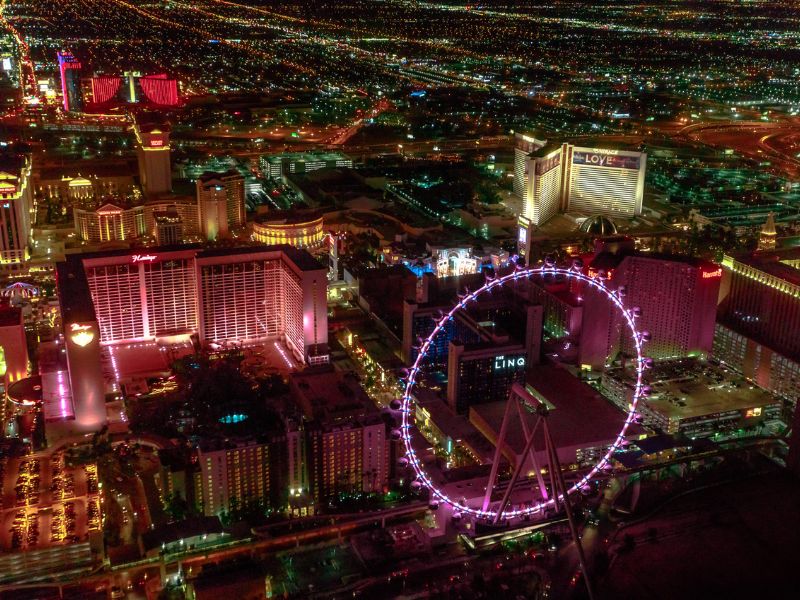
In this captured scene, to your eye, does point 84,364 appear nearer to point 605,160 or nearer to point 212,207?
point 212,207

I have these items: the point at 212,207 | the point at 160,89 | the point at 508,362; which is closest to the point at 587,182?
the point at 212,207

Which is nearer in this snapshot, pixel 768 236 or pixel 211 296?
pixel 211 296

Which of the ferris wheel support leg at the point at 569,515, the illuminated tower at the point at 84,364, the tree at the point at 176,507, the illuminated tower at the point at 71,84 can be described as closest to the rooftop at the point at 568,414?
the ferris wheel support leg at the point at 569,515

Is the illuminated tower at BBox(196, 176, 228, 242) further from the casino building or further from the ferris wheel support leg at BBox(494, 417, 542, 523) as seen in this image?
the ferris wheel support leg at BBox(494, 417, 542, 523)

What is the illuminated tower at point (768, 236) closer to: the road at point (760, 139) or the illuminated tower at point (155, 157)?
the road at point (760, 139)

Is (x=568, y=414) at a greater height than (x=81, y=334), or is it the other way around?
(x=81, y=334)
